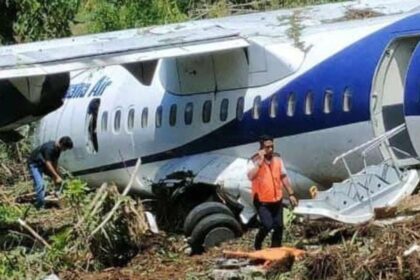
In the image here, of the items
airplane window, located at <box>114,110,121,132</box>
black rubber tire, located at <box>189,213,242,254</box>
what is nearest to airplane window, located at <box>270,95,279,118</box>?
black rubber tire, located at <box>189,213,242,254</box>

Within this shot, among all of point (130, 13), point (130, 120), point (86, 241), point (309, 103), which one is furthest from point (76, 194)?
point (130, 13)

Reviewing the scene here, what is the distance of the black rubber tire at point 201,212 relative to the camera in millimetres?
15523

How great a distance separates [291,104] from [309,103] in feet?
1.10

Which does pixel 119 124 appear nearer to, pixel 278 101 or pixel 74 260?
pixel 278 101

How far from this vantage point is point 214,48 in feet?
53.8

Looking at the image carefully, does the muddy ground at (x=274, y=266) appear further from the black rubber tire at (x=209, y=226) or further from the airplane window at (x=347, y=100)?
the airplane window at (x=347, y=100)

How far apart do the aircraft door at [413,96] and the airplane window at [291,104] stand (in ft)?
5.71

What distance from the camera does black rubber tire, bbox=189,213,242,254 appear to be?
15281 millimetres

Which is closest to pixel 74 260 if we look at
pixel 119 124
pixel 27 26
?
pixel 119 124

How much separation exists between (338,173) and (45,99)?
3.78 metres

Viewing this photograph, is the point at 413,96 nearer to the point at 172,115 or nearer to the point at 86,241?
the point at 86,241

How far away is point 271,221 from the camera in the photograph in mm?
14180

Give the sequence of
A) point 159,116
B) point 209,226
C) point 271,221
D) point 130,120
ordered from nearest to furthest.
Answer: point 271,221
point 209,226
point 159,116
point 130,120

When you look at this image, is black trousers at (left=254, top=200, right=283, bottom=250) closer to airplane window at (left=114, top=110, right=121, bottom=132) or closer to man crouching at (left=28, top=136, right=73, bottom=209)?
airplane window at (left=114, top=110, right=121, bottom=132)
